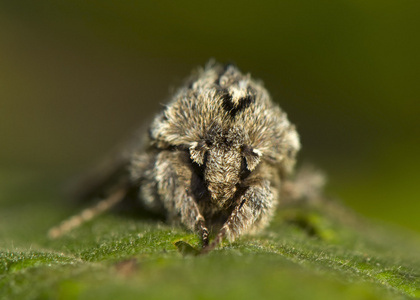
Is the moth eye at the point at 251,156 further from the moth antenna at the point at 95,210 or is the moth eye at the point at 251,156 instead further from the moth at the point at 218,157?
the moth antenna at the point at 95,210

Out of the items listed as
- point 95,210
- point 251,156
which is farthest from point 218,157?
point 95,210

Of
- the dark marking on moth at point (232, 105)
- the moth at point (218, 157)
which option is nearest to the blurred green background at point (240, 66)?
the moth at point (218, 157)

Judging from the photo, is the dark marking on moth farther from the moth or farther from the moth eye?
the moth eye

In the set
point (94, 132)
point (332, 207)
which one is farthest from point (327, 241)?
point (94, 132)

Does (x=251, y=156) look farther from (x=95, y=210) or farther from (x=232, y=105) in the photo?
(x=95, y=210)

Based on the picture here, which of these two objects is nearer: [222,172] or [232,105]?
[222,172]
